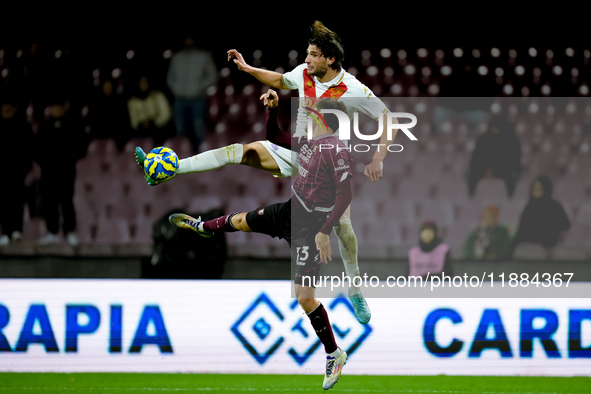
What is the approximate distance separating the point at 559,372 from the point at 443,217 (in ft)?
5.13

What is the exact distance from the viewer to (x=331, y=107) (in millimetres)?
4359

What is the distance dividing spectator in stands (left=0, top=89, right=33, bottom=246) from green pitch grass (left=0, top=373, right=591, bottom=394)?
50.2 inches

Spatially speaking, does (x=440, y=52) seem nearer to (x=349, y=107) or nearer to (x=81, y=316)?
(x=349, y=107)

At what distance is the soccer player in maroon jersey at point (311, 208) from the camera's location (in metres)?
4.22

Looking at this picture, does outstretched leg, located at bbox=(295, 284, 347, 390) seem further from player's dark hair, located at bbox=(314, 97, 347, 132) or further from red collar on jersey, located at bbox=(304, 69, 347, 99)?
red collar on jersey, located at bbox=(304, 69, 347, 99)

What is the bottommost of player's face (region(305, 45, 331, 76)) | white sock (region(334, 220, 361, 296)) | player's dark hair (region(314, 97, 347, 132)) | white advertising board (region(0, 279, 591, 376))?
white advertising board (region(0, 279, 591, 376))

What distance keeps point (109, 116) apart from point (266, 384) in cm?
268

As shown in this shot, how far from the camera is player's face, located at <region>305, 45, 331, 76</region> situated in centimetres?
436

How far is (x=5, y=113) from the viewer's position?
19.3 feet

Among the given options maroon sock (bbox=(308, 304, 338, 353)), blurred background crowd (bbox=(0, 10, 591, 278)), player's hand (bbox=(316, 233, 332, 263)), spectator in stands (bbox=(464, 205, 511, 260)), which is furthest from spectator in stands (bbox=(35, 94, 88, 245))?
spectator in stands (bbox=(464, 205, 511, 260))

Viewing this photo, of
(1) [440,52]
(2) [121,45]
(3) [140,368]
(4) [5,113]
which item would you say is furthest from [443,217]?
(4) [5,113]

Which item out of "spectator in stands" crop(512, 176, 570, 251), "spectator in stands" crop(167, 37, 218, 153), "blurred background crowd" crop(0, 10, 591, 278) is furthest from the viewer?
"spectator in stands" crop(167, 37, 218, 153)

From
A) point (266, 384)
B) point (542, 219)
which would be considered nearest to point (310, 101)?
point (266, 384)

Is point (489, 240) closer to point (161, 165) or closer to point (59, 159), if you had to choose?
point (161, 165)
